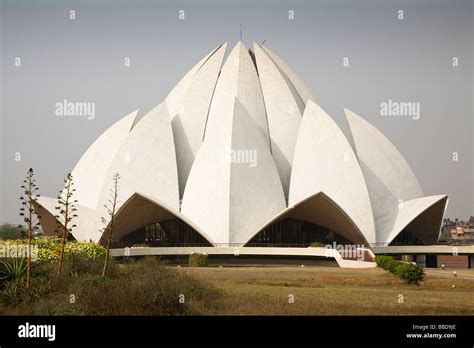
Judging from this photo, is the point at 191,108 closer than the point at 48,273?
No

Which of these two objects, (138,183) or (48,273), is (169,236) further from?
(48,273)

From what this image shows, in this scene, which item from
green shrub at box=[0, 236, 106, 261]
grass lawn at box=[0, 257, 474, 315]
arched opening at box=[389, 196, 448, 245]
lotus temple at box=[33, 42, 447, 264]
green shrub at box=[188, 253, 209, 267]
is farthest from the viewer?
arched opening at box=[389, 196, 448, 245]

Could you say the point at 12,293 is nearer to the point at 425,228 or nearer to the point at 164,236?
the point at 164,236

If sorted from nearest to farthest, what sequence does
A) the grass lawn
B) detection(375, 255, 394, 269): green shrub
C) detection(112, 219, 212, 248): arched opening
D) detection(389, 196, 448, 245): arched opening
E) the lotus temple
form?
the grass lawn → detection(375, 255, 394, 269): green shrub → the lotus temple → detection(112, 219, 212, 248): arched opening → detection(389, 196, 448, 245): arched opening

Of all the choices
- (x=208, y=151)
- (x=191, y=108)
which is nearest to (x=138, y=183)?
(x=208, y=151)

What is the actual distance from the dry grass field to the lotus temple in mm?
15803

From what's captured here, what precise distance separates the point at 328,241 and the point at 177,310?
100 ft

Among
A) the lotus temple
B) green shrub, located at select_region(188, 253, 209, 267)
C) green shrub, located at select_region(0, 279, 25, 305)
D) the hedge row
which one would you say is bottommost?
green shrub, located at select_region(188, 253, 209, 267)

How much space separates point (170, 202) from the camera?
140 feet

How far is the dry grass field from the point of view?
15.0m

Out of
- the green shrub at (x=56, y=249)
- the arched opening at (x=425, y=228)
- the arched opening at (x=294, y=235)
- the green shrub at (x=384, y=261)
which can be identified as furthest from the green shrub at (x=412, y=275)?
the arched opening at (x=425, y=228)

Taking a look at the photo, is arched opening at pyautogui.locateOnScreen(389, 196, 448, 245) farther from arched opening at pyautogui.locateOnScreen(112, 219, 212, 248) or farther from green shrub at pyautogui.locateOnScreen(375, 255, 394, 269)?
arched opening at pyautogui.locateOnScreen(112, 219, 212, 248)

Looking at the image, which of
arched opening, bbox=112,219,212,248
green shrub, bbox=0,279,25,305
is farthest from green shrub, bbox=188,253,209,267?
green shrub, bbox=0,279,25,305

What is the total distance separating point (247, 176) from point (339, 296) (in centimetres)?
2311
